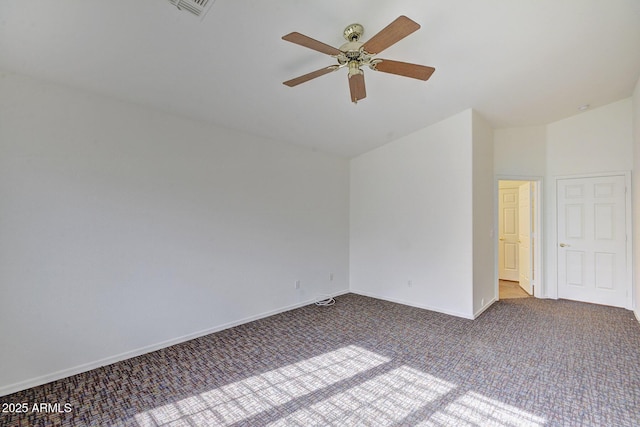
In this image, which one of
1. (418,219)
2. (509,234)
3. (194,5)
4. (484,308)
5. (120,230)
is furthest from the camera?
(509,234)

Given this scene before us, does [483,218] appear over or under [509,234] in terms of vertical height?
over

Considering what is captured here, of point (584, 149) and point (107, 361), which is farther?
point (584, 149)

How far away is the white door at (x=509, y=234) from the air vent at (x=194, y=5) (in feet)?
20.6

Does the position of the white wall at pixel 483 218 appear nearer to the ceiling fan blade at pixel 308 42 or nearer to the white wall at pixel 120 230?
the white wall at pixel 120 230

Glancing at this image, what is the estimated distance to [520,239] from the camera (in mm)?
5535

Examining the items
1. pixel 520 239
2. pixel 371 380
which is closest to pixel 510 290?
pixel 520 239

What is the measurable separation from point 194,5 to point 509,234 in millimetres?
6529

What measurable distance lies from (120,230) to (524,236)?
608 centimetres

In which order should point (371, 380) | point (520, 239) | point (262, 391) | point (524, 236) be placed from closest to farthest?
point (262, 391)
point (371, 380)
point (524, 236)
point (520, 239)

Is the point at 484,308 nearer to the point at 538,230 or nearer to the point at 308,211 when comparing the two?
the point at 538,230

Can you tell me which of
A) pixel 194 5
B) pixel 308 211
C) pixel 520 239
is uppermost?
pixel 194 5

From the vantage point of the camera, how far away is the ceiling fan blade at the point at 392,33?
1629 mm

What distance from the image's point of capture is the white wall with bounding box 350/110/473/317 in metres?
3.92

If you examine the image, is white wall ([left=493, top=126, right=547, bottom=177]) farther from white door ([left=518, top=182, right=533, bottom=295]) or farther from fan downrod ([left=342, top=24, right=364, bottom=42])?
fan downrod ([left=342, top=24, right=364, bottom=42])
